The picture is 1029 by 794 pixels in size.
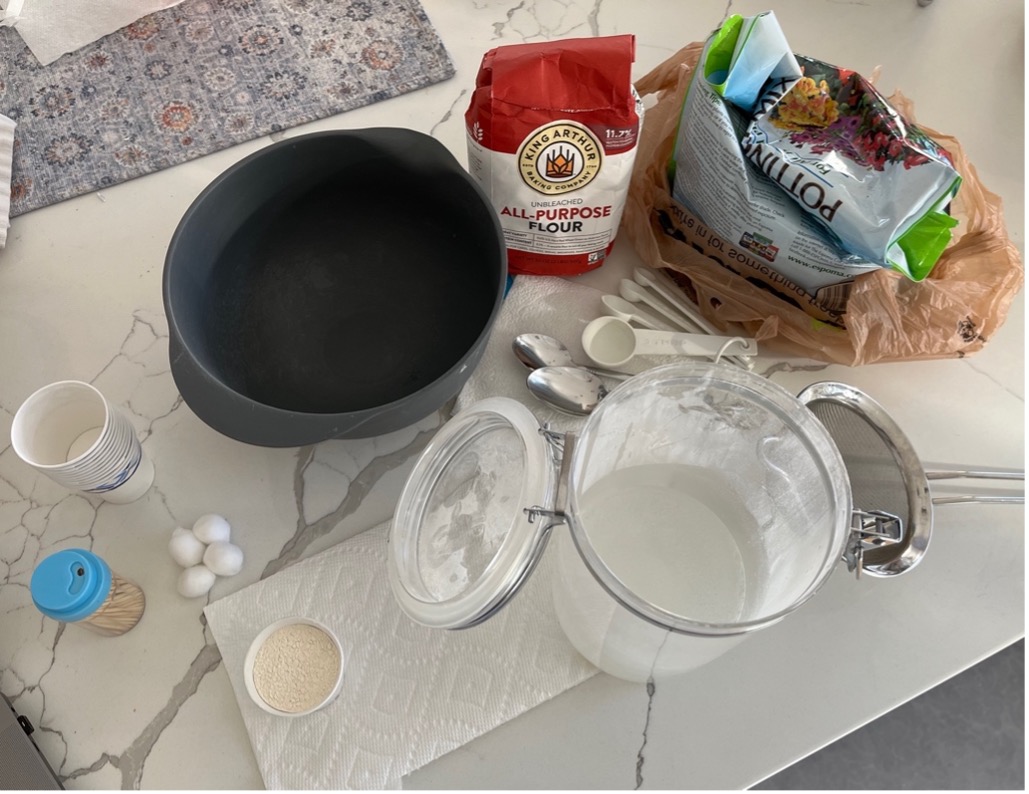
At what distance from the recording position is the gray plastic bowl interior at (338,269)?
599 millimetres

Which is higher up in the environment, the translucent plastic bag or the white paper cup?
the translucent plastic bag

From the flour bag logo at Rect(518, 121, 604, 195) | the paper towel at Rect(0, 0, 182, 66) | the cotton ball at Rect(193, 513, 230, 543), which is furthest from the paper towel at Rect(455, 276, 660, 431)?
the paper towel at Rect(0, 0, 182, 66)

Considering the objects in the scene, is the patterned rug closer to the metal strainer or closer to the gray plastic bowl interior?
the gray plastic bowl interior

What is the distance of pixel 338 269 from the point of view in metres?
0.68

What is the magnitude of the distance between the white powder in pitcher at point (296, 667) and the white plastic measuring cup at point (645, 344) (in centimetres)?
32

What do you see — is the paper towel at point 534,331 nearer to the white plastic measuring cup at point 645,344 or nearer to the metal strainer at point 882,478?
the white plastic measuring cup at point 645,344

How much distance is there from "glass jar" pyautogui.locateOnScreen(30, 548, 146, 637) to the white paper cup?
0.06 m

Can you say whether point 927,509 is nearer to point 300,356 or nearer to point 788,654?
point 788,654

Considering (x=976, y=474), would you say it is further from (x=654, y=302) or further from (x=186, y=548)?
(x=186, y=548)

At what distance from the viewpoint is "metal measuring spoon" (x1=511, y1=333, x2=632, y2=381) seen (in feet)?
2.10

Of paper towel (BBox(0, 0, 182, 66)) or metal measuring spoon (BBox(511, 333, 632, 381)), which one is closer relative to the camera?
metal measuring spoon (BBox(511, 333, 632, 381))

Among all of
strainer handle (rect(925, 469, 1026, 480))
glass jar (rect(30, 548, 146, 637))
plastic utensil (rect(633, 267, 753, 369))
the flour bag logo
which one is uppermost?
the flour bag logo

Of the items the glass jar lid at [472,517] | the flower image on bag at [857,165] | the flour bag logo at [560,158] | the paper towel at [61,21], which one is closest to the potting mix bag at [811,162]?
the flower image on bag at [857,165]

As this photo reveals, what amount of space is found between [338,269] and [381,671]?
347 mm
